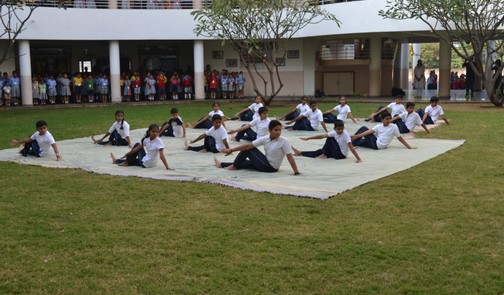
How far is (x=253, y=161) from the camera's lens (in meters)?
8.46

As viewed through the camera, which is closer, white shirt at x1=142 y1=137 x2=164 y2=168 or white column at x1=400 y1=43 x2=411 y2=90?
white shirt at x1=142 y1=137 x2=164 y2=168

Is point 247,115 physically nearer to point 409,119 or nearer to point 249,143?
point 409,119

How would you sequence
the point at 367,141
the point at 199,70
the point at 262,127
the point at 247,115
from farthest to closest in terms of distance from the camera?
the point at 199,70, the point at 247,115, the point at 262,127, the point at 367,141

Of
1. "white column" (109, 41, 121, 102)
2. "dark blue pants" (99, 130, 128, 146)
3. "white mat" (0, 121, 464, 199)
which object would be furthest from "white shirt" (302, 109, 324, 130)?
"white column" (109, 41, 121, 102)

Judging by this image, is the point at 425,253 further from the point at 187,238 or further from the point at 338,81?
the point at 338,81

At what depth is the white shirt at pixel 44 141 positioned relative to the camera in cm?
995

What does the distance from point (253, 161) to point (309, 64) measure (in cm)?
1922

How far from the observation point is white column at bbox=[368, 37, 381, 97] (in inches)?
1016

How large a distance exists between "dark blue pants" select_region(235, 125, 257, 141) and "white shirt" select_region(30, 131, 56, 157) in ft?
11.9

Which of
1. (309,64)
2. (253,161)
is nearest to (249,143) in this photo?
(253,161)

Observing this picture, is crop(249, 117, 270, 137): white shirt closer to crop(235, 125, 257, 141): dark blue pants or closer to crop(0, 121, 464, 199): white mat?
crop(235, 125, 257, 141): dark blue pants

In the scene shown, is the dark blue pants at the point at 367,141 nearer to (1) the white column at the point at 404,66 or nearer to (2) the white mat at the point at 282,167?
(2) the white mat at the point at 282,167

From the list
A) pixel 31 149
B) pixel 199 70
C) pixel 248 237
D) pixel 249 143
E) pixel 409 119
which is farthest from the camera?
pixel 199 70

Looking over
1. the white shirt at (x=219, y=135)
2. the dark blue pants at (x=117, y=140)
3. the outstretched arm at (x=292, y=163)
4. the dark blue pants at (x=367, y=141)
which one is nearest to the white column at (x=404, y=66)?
the dark blue pants at (x=367, y=141)
